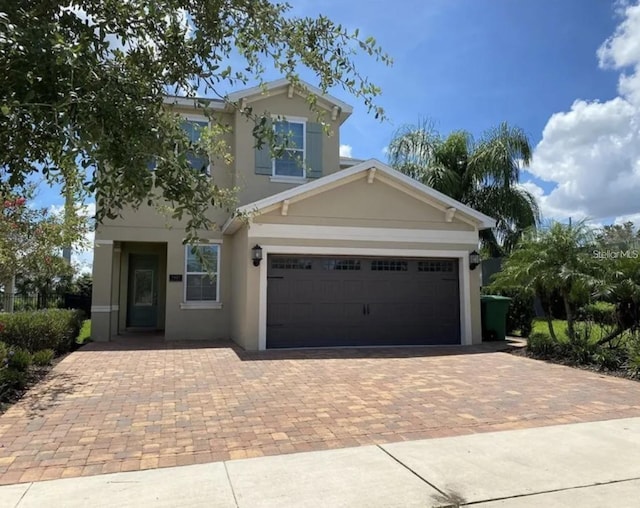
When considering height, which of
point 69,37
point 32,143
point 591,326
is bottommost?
point 591,326

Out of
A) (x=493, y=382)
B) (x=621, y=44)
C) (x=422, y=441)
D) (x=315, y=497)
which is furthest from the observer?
(x=621, y=44)

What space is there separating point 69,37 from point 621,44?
1209 centimetres

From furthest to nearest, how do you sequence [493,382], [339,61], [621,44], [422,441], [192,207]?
[621,44] < [493,382] < [422,441] < [339,61] < [192,207]

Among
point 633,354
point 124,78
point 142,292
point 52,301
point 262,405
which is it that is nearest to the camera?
point 124,78

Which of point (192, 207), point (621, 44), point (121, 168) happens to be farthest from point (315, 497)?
point (621, 44)

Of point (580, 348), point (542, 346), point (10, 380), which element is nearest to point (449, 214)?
point (542, 346)

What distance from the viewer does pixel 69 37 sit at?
3.47 m

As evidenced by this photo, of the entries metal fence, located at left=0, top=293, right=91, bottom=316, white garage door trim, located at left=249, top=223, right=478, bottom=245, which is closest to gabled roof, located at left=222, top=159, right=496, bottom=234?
white garage door trim, located at left=249, top=223, right=478, bottom=245

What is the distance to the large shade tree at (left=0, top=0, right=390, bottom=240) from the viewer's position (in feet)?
9.32

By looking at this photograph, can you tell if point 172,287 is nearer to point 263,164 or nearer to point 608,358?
point 263,164

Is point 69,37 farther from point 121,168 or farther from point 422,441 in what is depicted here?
point 422,441

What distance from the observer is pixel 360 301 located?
1278 cm

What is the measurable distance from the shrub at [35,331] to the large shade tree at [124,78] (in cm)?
792

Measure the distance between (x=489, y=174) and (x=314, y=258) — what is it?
13.0 metres
